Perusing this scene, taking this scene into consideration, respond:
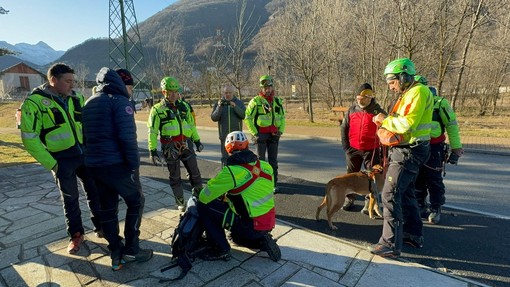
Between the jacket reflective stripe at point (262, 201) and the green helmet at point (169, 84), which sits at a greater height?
the green helmet at point (169, 84)

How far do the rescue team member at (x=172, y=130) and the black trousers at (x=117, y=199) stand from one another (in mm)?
1252

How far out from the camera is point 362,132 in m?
4.32

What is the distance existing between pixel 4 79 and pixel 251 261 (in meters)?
71.9

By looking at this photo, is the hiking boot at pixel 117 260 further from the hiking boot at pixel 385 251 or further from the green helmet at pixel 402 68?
the green helmet at pixel 402 68

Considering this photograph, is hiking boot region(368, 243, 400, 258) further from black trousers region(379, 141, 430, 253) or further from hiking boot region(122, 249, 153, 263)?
hiking boot region(122, 249, 153, 263)

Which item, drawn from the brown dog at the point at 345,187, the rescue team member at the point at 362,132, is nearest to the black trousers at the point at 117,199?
the brown dog at the point at 345,187

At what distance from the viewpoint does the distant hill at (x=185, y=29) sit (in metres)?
87.9

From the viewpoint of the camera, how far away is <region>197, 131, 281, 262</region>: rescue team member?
299 centimetres

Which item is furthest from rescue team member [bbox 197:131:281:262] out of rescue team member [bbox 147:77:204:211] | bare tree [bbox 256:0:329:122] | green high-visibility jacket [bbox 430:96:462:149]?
bare tree [bbox 256:0:329:122]

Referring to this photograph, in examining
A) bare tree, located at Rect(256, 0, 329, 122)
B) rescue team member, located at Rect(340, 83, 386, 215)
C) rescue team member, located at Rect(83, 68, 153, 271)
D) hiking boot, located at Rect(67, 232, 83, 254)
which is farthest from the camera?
bare tree, located at Rect(256, 0, 329, 122)

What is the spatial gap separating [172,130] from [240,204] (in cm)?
190

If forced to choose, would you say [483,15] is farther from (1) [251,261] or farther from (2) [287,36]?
(1) [251,261]

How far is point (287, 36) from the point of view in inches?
676

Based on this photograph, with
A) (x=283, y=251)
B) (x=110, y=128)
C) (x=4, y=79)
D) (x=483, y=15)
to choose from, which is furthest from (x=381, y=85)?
(x=4, y=79)
